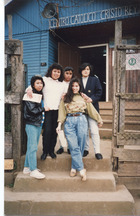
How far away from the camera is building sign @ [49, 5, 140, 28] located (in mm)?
6002

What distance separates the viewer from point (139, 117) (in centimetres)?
505

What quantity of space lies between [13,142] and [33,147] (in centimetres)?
57

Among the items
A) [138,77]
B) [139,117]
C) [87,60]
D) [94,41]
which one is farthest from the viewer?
[87,60]

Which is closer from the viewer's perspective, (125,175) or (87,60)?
(125,175)

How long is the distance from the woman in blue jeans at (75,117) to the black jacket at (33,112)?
356 mm

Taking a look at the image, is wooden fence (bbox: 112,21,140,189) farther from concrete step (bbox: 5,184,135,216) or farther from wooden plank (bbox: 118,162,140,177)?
concrete step (bbox: 5,184,135,216)

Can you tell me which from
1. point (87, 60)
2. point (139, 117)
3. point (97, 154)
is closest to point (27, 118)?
point (97, 154)

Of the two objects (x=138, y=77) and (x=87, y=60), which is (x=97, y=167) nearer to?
(x=138, y=77)

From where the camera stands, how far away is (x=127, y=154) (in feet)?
10.7

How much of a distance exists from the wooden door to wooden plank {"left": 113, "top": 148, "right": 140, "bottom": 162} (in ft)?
16.4

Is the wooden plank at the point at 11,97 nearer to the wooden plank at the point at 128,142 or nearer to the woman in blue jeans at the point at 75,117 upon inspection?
the woman in blue jeans at the point at 75,117

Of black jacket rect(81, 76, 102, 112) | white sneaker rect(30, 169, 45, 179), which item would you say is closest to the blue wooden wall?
black jacket rect(81, 76, 102, 112)

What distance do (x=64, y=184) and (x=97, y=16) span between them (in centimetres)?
594

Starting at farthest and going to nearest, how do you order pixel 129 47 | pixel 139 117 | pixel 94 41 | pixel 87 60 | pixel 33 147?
pixel 87 60 → pixel 94 41 → pixel 139 117 → pixel 129 47 → pixel 33 147
